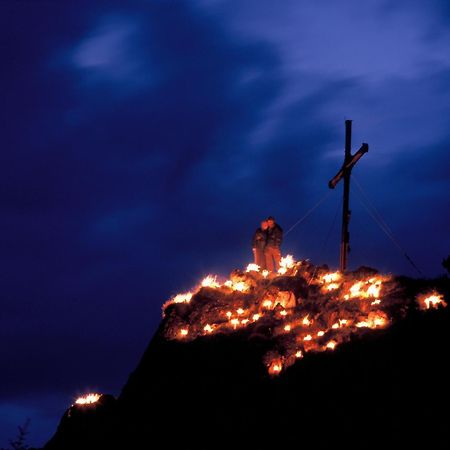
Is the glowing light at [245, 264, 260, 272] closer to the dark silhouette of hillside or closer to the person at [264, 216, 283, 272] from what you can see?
the person at [264, 216, 283, 272]

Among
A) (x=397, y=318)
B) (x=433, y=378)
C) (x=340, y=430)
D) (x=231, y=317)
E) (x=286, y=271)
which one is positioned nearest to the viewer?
(x=340, y=430)

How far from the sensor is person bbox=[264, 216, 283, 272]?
29562 millimetres

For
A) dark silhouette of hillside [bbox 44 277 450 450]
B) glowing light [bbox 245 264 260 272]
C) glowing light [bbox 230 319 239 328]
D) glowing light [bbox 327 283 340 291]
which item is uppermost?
glowing light [bbox 245 264 260 272]

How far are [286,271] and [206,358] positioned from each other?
21.0ft

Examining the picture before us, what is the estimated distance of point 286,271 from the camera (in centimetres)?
2839

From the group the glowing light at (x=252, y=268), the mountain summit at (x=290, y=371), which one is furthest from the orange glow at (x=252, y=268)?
the mountain summit at (x=290, y=371)

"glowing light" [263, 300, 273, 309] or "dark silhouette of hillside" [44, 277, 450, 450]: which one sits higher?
"glowing light" [263, 300, 273, 309]

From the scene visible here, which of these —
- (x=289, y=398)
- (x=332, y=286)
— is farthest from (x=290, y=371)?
(x=332, y=286)

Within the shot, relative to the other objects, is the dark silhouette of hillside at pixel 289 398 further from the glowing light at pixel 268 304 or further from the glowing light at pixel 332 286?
the glowing light at pixel 332 286

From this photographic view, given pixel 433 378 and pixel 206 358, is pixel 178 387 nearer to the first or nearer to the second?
pixel 206 358

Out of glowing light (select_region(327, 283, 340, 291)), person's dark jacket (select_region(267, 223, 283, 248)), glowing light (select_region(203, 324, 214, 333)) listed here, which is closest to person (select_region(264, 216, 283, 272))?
person's dark jacket (select_region(267, 223, 283, 248))

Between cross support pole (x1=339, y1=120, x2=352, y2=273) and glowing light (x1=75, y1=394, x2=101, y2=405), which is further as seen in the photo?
cross support pole (x1=339, y1=120, x2=352, y2=273)

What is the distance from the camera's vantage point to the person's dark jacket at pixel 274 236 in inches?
1164

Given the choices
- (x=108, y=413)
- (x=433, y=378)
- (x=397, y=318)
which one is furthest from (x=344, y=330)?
(x=108, y=413)
